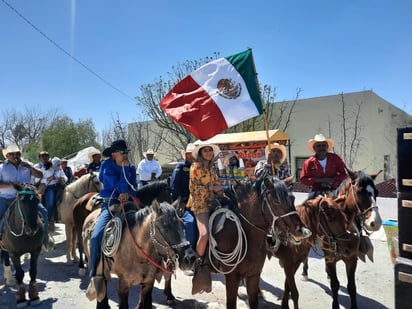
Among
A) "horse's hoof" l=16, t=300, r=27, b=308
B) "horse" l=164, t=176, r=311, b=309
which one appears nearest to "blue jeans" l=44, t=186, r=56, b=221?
"horse's hoof" l=16, t=300, r=27, b=308

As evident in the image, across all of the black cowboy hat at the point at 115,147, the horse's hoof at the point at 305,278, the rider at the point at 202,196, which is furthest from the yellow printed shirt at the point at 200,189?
the horse's hoof at the point at 305,278

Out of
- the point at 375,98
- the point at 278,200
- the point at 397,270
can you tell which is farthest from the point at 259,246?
the point at 375,98

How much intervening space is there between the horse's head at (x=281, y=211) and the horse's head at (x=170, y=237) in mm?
1094

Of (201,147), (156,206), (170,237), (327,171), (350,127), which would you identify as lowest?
(170,237)

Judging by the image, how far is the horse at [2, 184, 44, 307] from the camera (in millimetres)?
4793

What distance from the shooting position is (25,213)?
490 cm

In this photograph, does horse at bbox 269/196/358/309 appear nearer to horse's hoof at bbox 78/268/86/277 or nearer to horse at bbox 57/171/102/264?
horse's hoof at bbox 78/268/86/277

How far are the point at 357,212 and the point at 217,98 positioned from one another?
2563 mm

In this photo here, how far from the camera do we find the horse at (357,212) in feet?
12.6

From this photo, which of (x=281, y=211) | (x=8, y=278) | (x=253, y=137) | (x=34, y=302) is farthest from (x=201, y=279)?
(x=253, y=137)

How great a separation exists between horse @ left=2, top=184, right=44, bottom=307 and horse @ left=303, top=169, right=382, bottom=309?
469cm

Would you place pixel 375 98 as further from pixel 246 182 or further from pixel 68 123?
pixel 68 123

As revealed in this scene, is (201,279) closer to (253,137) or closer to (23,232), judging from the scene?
(23,232)

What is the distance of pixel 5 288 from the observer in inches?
212
